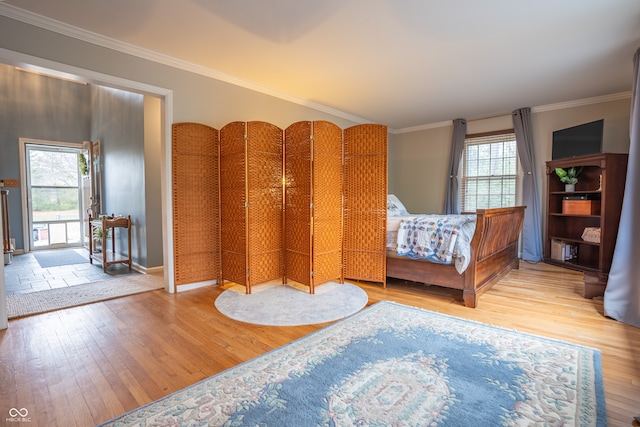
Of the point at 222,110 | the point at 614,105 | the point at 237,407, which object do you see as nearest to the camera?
the point at 237,407

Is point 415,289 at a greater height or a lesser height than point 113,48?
lesser

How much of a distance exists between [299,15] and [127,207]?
12.9 ft

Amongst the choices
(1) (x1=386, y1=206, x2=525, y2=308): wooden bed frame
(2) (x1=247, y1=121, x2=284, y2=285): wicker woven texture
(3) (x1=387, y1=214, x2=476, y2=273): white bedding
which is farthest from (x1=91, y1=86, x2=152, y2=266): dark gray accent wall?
(1) (x1=386, y1=206, x2=525, y2=308): wooden bed frame

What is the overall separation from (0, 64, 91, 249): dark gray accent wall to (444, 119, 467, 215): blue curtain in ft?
25.0

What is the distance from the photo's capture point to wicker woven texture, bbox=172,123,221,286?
10.7 ft

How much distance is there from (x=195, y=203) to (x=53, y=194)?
5.06 m

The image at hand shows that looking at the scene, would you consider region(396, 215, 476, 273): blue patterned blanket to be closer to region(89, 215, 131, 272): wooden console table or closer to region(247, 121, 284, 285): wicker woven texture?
region(247, 121, 284, 285): wicker woven texture

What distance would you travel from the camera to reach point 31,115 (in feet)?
19.3

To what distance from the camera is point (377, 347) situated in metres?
2.03

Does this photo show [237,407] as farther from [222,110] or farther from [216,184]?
[222,110]

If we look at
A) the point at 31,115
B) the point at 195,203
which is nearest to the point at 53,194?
the point at 31,115

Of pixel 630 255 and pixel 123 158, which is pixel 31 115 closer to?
pixel 123 158

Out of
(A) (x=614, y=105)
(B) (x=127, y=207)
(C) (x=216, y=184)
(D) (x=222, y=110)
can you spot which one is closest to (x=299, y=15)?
(D) (x=222, y=110)

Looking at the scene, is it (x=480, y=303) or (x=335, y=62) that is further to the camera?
(x=335, y=62)
